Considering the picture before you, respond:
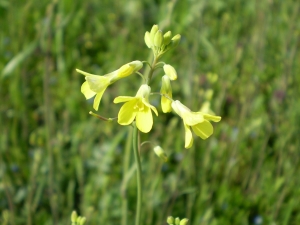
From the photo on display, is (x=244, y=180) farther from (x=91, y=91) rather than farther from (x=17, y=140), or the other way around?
(x=91, y=91)

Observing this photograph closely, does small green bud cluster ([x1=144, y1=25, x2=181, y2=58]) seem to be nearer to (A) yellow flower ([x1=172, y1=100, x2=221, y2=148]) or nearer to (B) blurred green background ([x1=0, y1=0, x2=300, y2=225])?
(A) yellow flower ([x1=172, y1=100, x2=221, y2=148])

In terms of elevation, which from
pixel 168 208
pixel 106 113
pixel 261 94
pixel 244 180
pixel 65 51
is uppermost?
pixel 65 51

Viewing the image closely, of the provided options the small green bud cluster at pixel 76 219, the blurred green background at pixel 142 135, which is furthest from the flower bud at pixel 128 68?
the blurred green background at pixel 142 135

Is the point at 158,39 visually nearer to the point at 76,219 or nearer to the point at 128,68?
the point at 128,68

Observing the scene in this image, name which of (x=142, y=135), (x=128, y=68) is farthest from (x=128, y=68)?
(x=142, y=135)

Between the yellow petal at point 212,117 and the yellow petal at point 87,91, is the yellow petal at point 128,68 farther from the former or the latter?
the yellow petal at point 212,117

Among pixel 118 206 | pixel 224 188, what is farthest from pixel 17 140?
pixel 224 188
